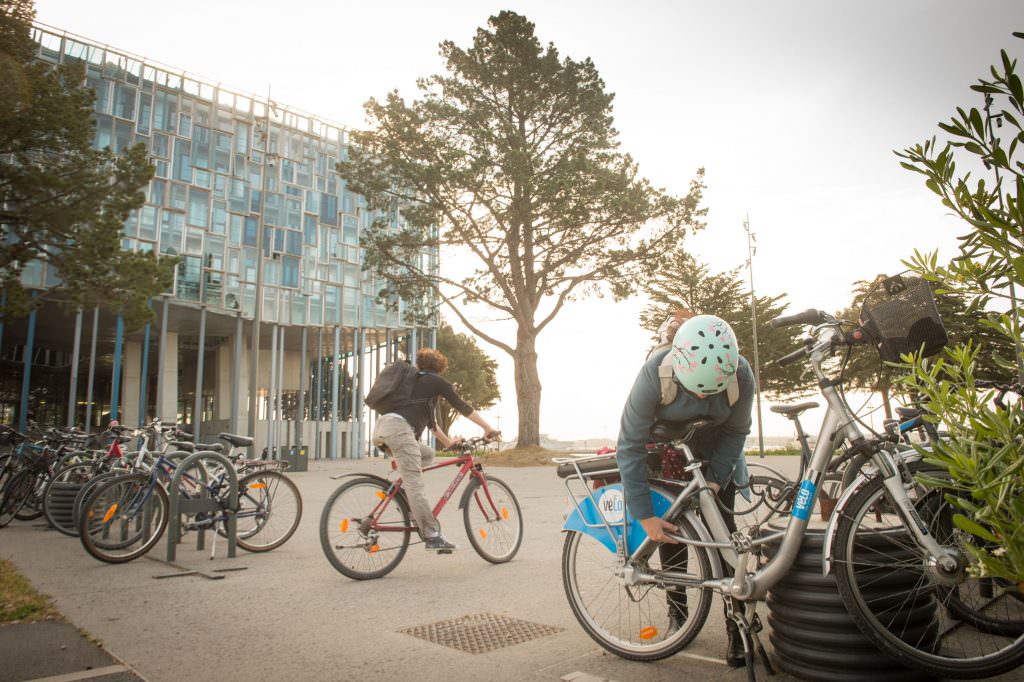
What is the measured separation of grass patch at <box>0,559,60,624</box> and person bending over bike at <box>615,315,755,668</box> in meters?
3.72

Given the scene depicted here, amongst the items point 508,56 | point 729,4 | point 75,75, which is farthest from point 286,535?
point 508,56

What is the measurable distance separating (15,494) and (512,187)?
1711 centimetres

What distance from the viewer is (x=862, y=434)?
9.17 feet

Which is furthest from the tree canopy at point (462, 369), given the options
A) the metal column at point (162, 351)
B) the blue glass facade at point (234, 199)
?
the metal column at point (162, 351)

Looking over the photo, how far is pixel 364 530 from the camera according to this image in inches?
229

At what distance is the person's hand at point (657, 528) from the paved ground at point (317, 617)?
61 centimetres

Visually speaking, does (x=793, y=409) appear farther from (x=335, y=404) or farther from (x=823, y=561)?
(x=335, y=404)

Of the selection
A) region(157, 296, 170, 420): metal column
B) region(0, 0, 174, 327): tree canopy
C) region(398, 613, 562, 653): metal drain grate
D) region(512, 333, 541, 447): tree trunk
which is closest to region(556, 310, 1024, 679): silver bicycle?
region(398, 613, 562, 653): metal drain grate

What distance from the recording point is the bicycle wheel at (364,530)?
18.6ft

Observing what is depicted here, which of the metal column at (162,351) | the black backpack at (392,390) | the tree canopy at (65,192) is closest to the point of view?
the black backpack at (392,390)

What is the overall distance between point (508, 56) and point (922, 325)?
23.3 meters

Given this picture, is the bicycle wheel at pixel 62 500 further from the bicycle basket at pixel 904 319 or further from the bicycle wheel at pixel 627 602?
the bicycle basket at pixel 904 319

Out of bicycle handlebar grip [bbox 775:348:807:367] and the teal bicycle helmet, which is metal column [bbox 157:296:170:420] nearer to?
the teal bicycle helmet

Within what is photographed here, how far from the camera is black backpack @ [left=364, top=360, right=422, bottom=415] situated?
6.10 metres
